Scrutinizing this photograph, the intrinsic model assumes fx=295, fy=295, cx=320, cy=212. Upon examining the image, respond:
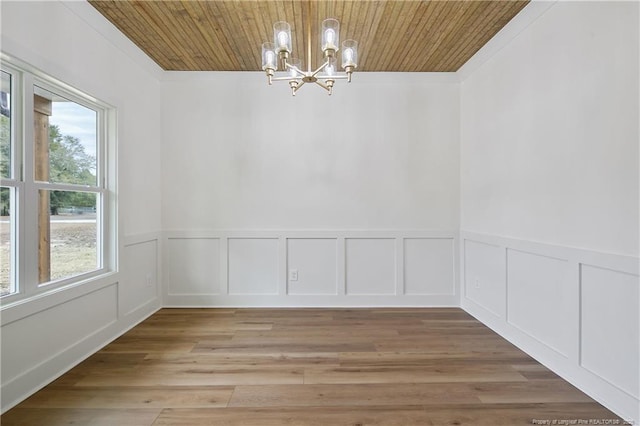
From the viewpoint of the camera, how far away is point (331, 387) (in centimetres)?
Answer: 191

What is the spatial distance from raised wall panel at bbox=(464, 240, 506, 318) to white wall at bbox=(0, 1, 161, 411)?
11.3ft

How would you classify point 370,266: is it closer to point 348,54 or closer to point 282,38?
point 348,54

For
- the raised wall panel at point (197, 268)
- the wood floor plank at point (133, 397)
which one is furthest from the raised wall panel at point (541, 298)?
the raised wall panel at point (197, 268)

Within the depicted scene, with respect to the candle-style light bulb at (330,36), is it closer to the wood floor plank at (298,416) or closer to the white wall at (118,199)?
the white wall at (118,199)

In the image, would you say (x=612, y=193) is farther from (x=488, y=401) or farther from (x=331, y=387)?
(x=331, y=387)

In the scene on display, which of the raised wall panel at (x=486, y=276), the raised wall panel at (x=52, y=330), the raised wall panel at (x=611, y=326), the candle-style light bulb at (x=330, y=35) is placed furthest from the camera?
the raised wall panel at (x=486, y=276)

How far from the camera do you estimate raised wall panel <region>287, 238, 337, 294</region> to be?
340 cm

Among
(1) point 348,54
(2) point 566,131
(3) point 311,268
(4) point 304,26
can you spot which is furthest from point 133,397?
(2) point 566,131

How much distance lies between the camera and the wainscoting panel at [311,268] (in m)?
3.38

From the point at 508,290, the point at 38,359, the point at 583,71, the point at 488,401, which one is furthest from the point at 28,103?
the point at 508,290

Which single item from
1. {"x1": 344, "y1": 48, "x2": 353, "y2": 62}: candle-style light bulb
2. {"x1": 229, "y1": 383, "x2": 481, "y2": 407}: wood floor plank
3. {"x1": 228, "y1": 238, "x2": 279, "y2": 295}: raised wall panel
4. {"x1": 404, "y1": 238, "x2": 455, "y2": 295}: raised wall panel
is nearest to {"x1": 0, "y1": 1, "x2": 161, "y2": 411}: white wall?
{"x1": 228, "y1": 238, "x2": 279, "y2": 295}: raised wall panel

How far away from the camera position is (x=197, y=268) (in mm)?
3396

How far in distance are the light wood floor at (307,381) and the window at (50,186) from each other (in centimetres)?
76

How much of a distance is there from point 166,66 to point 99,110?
1.03m
